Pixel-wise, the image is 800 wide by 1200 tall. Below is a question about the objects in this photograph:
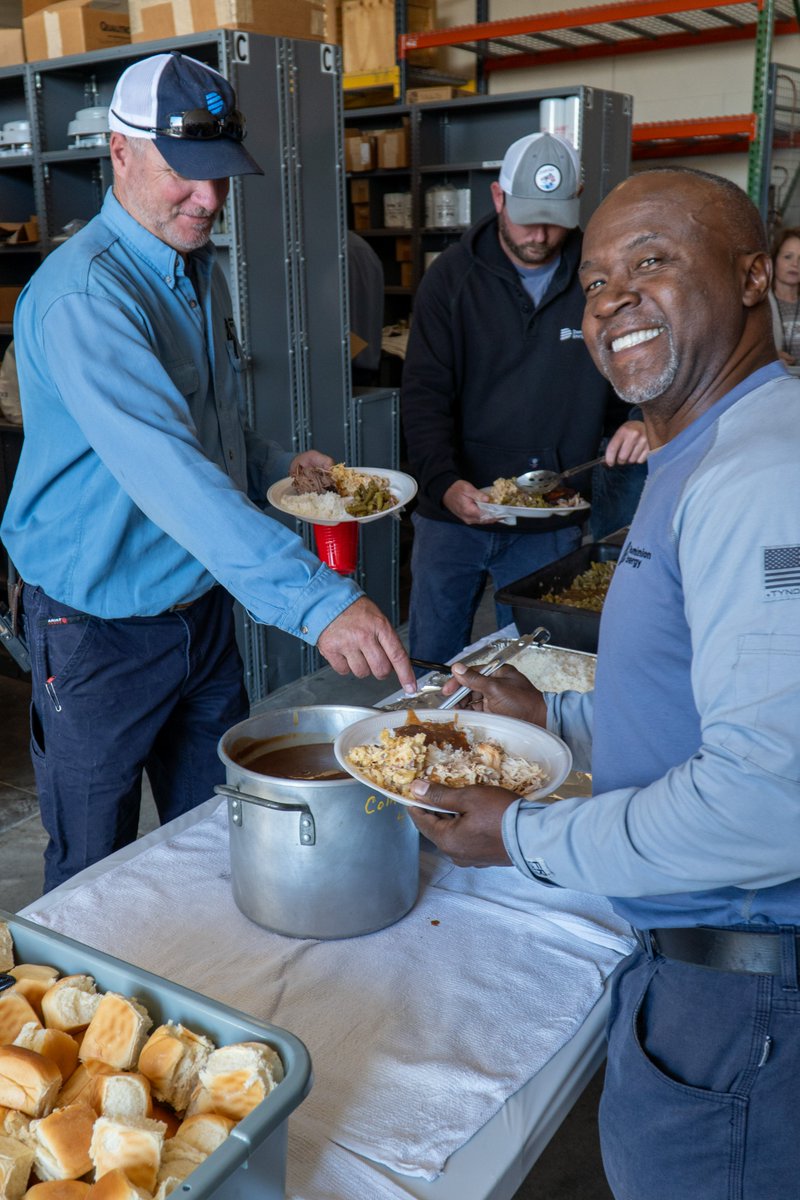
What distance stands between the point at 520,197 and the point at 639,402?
1916 mm

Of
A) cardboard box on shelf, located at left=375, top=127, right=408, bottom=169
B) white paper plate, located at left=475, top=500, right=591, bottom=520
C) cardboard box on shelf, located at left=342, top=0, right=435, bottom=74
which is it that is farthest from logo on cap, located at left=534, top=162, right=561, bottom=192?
cardboard box on shelf, located at left=342, top=0, right=435, bottom=74

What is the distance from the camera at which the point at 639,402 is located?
119 centimetres

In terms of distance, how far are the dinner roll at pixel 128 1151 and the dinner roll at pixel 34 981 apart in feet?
0.67

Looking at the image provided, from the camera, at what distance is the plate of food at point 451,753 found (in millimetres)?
1301

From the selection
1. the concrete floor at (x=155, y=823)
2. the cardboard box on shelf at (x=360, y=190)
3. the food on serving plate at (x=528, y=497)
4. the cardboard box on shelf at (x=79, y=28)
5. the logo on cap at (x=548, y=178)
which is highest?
the cardboard box on shelf at (x=79, y=28)

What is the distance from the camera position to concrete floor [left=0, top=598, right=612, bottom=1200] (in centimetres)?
220

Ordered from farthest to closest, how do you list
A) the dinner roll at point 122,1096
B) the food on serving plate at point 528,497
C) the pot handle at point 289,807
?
1. the food on serving plate at point 528,497
2. the pot handle at point 289,807
3. the dinner roll at point 122,1096

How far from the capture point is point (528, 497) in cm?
278

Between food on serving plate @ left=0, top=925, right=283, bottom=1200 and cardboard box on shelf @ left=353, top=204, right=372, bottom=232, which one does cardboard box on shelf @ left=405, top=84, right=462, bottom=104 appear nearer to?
cardboard box on shelf @ left=353, top=204, right=372, bottom=232

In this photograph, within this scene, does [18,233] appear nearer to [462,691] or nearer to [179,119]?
[179,119]

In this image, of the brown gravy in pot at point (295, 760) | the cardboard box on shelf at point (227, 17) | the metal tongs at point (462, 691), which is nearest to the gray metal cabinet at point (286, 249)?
the cardboard box on shelf at point (227, 17)

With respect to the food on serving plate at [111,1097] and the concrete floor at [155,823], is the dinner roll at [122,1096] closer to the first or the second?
the food on serving plate at [111,1097]

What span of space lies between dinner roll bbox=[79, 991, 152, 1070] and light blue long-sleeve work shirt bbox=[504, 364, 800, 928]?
418 millimetres

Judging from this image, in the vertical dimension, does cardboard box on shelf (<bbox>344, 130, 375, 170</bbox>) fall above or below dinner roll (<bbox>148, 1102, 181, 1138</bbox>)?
above
